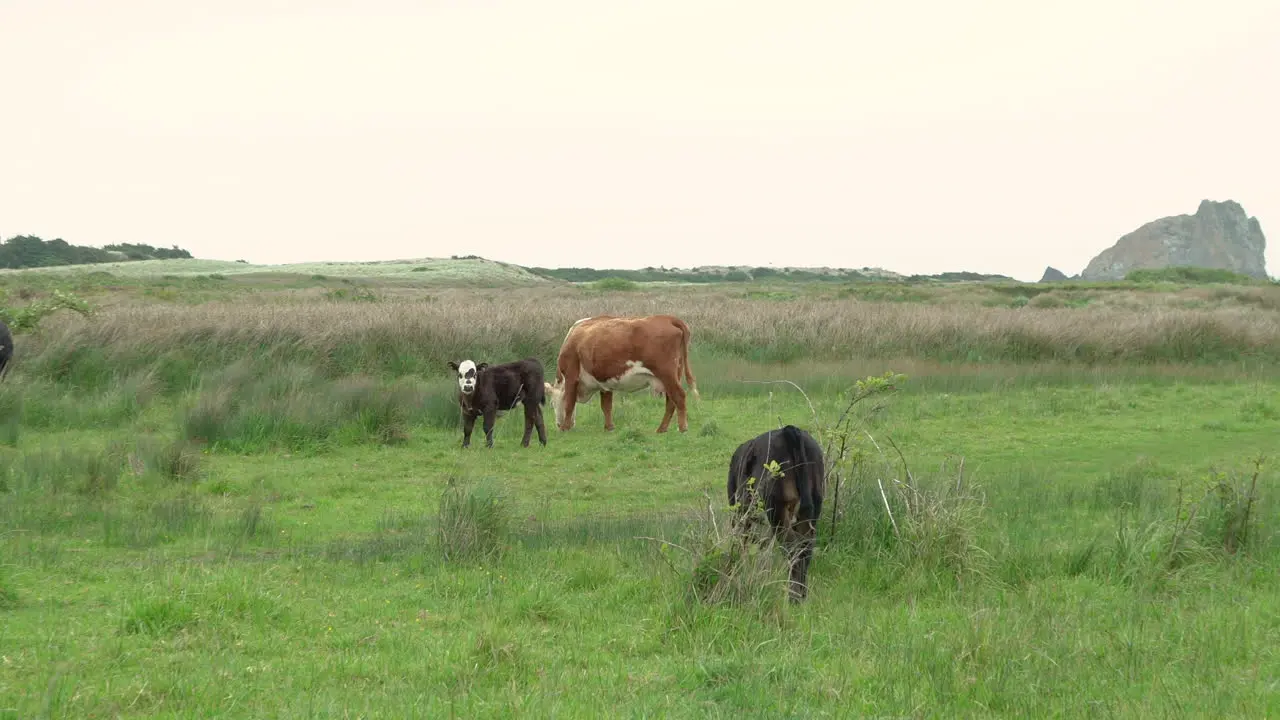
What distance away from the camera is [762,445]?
23.5ft

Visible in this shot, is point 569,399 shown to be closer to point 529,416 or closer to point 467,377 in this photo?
point 529,416

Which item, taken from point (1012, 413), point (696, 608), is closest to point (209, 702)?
point (696, 608)

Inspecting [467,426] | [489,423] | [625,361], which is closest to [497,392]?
[489,423]

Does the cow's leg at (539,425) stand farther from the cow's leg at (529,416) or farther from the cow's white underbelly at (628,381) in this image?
the cow's white underbelly at (628,381)

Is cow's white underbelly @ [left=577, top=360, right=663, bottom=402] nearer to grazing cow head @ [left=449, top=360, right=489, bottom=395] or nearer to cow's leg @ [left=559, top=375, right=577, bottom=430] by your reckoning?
cow's leg @ [left=559, top=375, right=577, bottom=430]

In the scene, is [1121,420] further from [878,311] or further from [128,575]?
[128,575]

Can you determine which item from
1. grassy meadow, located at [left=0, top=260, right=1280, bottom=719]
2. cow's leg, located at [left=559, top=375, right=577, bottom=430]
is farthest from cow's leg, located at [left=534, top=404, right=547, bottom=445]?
cow's leg, located at [left=559, top=375, right=577, bottom=430]

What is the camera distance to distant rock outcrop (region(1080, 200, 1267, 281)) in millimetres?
144000

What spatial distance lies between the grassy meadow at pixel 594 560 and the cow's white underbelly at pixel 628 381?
703 millimetres

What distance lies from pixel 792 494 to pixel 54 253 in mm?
93973

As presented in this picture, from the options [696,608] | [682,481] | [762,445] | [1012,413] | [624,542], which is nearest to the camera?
[696,608]

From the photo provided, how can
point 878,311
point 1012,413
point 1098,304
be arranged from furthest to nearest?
point 1098,304 < point 878,311 < point 1012,413

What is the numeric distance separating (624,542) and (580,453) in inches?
220

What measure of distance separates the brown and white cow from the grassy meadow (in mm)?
694
